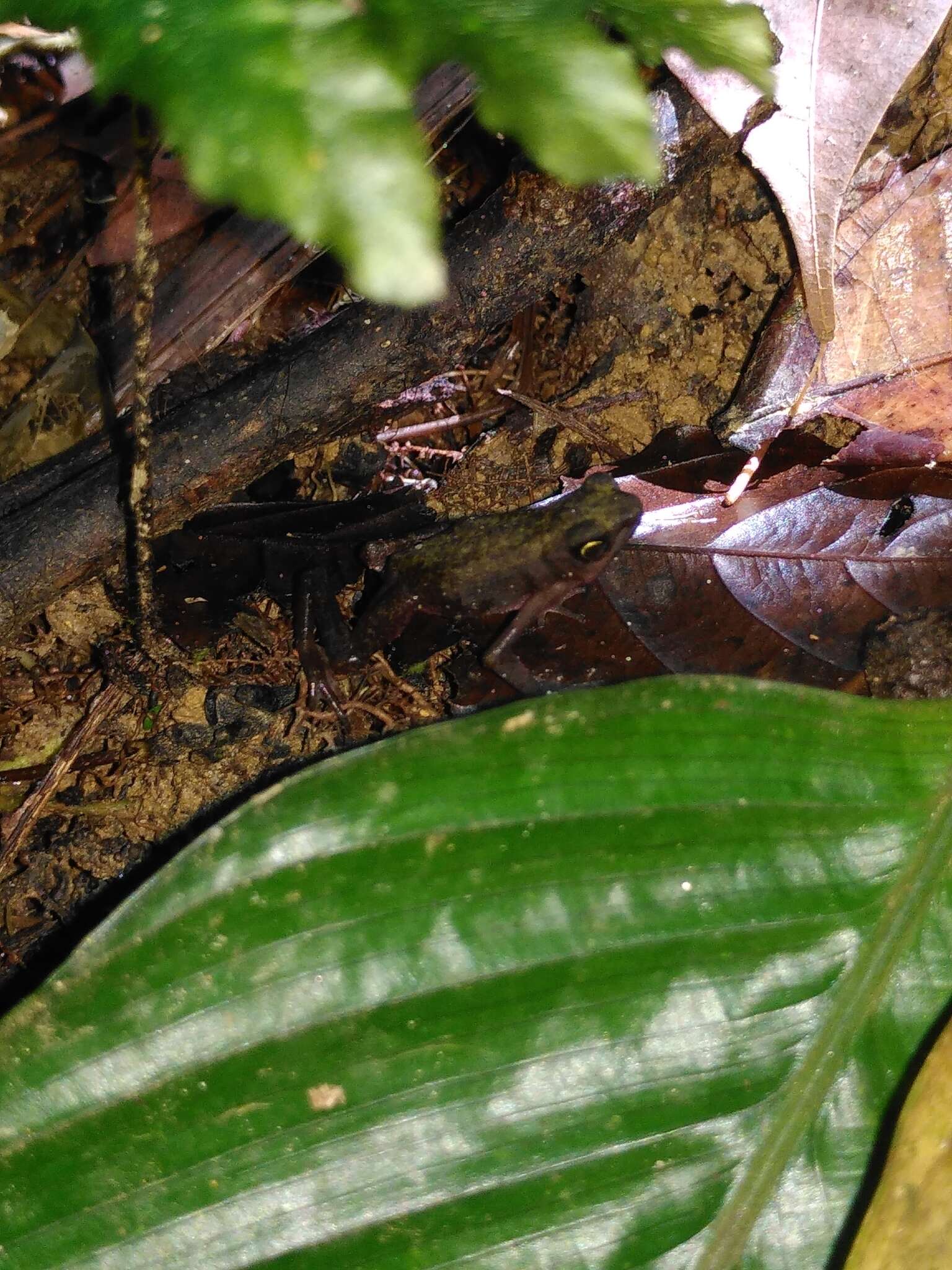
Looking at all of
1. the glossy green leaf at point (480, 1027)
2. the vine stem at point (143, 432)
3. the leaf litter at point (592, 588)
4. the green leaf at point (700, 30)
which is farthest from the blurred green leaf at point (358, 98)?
the leaf litter at point (592, 588)

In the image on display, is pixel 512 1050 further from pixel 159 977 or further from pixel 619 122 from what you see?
pixel 619 122

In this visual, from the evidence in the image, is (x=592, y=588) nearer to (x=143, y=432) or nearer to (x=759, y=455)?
(x=759, y=455)

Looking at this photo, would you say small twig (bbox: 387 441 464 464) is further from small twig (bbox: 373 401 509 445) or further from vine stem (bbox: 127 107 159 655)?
vine stem (bbox: 127 107 159 655)

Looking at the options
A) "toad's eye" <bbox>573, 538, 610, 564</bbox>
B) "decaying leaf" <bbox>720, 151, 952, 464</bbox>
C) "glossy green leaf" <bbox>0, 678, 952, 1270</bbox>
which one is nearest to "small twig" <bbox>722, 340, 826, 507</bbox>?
"decaying leaf" <bbox>720, 151, 952, 464</bbox>

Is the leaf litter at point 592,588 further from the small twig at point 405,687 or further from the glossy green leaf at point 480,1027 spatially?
the glossy green leaf at point 480,1027

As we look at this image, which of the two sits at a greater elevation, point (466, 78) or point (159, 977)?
point (466, 78)

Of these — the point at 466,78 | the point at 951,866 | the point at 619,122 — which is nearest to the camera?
the point at 619,122

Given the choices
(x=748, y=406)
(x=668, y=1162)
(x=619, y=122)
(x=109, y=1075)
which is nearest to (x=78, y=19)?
(x=619, y=122)

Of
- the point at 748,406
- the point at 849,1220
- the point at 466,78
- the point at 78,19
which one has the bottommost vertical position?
the point at 849,1220
